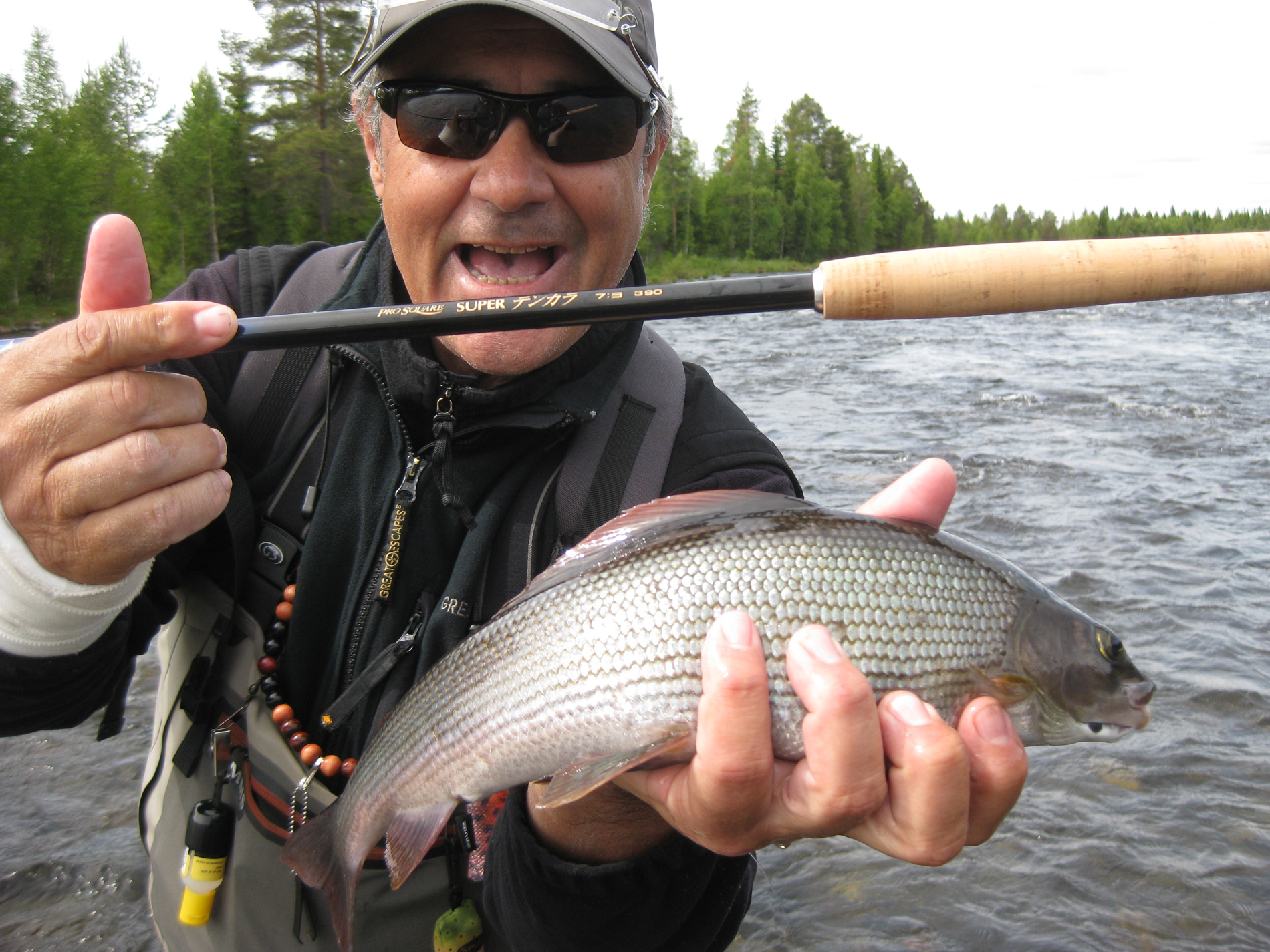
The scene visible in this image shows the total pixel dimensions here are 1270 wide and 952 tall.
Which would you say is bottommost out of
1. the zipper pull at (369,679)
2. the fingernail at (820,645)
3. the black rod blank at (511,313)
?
the zipper pull at (369,679)

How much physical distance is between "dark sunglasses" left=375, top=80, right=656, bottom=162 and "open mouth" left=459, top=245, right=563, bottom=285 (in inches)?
9.8

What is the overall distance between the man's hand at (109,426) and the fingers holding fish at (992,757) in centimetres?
150

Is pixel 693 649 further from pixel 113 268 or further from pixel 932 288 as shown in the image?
pixel 113 268

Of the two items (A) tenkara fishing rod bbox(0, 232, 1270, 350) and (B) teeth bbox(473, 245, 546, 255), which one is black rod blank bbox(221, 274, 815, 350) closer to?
(A) tenkara fishing rod bbox(0, 232, 1270, 350)

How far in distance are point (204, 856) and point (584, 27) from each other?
234cm

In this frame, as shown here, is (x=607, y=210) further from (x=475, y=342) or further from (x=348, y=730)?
(x=348, y=730)

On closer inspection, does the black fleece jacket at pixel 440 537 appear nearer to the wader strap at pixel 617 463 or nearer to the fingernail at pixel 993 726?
the wader strap at pixel 617 463

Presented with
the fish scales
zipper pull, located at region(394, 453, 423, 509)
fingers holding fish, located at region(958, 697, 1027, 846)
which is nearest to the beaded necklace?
zipper pull, located at region(394, 453, 423, 509)

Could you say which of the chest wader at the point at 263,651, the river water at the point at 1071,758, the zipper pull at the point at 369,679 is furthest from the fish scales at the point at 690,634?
the river water at the point at 1071,758

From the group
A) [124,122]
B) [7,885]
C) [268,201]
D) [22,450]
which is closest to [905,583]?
[22,450]

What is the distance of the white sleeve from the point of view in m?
1.61

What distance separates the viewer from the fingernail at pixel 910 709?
1.59m

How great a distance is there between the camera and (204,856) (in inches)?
90.5

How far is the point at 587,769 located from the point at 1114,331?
66.9ft
